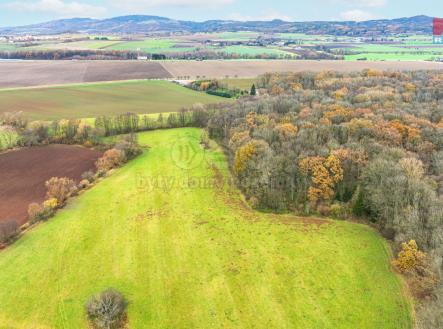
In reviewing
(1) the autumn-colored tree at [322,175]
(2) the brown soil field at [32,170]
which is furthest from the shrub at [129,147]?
(1) the autumn-colored tree at [322,175]

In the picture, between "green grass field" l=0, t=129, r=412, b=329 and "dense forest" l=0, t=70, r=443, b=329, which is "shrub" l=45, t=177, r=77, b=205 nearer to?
"green grass field" l=0, t=129, r=412, b=329

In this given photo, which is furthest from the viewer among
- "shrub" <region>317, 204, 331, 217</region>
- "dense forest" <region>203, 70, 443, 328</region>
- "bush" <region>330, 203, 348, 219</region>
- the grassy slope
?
the grassy slope

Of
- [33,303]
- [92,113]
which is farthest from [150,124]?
[33,303]

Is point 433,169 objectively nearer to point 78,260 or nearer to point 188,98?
point 78,260

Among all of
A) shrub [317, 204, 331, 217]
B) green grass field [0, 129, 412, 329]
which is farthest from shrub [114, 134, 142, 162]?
shrub [317, 204, 331, 217]

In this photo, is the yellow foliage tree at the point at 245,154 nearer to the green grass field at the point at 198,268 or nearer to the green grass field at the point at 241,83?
the green grass field at the point at 198,268

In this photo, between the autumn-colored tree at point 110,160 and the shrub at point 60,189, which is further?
the autumn-colored tree at point 110,160
